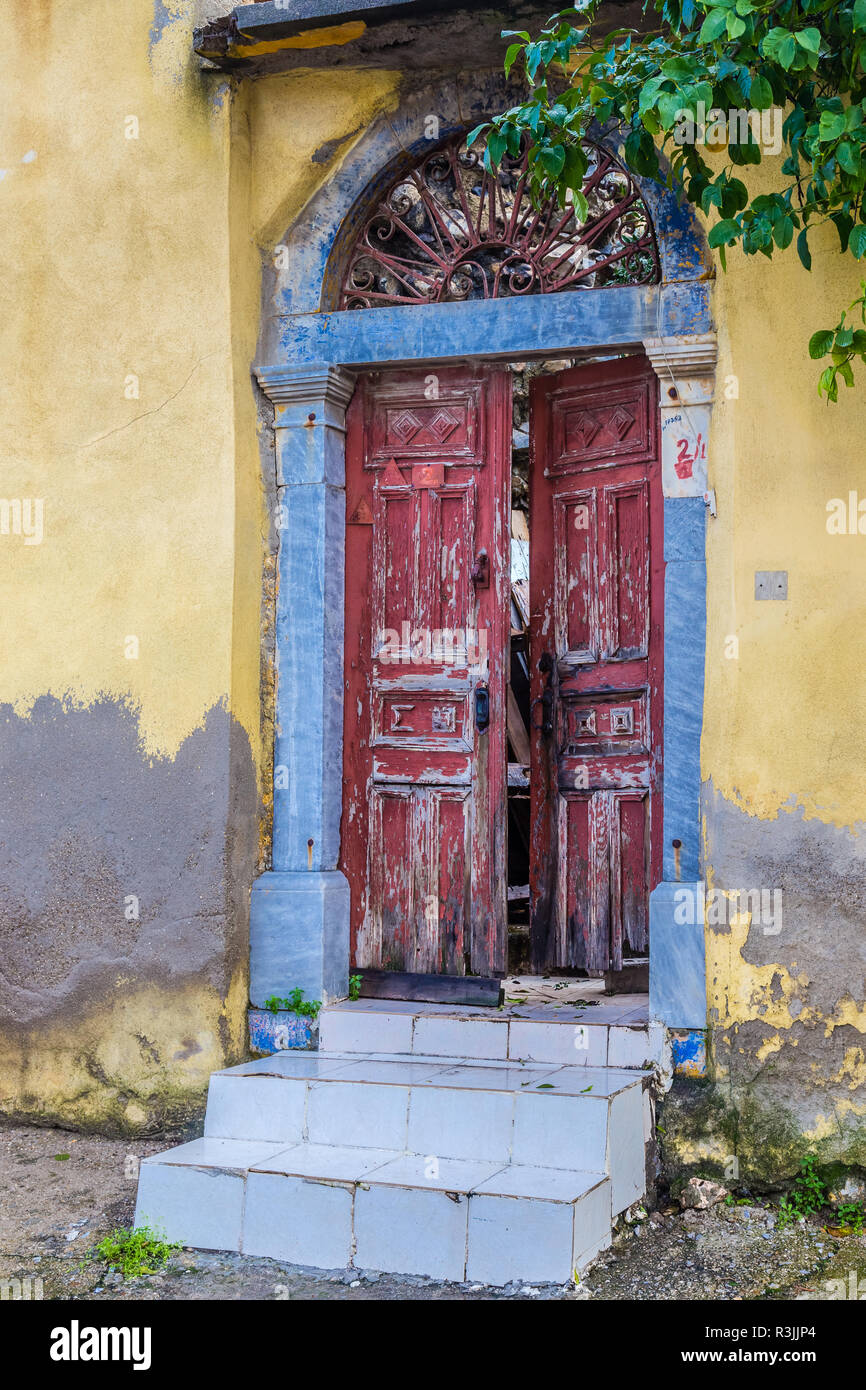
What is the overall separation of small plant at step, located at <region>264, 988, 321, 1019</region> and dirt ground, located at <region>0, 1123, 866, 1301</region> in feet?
2.66

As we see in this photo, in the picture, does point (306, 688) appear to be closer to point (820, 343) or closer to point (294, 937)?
point (294, 937)

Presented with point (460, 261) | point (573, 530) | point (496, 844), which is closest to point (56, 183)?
point (460, 261)

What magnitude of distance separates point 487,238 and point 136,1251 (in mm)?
3722

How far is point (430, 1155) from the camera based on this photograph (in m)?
4.13

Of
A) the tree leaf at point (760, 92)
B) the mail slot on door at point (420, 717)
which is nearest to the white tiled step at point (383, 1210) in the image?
the mail slot on door at point (420, 717)

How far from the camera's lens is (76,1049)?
502 centimetres

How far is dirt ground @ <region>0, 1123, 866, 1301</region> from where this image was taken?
3680 millimetres

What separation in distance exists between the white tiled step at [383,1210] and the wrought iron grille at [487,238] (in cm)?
310

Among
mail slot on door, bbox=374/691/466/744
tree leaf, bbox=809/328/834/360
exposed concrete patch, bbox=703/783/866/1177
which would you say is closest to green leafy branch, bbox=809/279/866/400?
tree leaf, bbox=809/328/834/360

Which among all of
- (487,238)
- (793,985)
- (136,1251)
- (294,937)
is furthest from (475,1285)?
(487,238)

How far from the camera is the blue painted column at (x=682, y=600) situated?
4.56 m

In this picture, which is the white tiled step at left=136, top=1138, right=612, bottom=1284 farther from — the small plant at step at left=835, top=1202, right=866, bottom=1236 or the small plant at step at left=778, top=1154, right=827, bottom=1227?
the small plant at step at left=835, top=1202, right=866, bottom=1236

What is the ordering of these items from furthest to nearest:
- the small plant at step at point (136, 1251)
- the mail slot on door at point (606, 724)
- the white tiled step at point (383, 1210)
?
the mail slot on door at point (606, 724)
the small plant at step at point (136, 1251)
the white tiled step at point (383, 1210)

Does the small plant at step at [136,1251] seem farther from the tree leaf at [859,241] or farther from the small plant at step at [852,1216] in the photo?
the tree leaf at [859,241]
